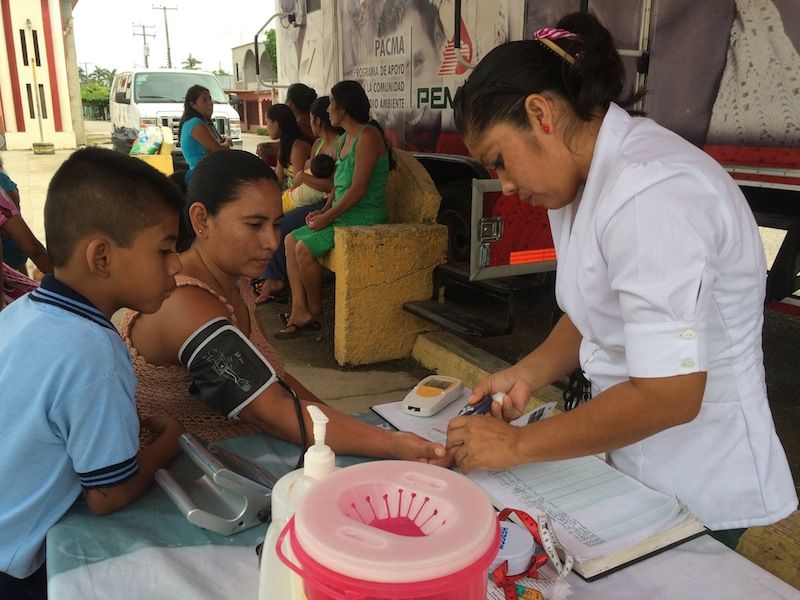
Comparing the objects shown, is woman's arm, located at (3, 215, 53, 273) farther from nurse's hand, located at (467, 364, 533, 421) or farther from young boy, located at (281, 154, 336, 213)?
nurse's hand, located at (467, 364, 533, 421)

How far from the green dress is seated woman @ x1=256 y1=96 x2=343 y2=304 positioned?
0.59m

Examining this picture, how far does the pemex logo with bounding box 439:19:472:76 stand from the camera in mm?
3771

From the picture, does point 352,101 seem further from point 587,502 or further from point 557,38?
point 587,502

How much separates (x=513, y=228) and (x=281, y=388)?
7.07ft

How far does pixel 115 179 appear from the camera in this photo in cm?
121

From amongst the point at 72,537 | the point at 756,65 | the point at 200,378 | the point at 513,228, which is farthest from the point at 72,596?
the point at 513,228

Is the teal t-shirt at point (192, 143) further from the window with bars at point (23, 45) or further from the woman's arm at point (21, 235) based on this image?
the window with bars at point (23, 45)

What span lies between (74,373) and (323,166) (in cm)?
391

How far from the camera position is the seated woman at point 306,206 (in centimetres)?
487

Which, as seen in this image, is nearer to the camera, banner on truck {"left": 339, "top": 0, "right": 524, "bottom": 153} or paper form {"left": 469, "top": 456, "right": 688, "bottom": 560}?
paper form {"left": 469, "top": 456, "right": 688, "bottom": 560}

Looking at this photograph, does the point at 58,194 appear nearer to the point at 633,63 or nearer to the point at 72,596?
the point at 72,596

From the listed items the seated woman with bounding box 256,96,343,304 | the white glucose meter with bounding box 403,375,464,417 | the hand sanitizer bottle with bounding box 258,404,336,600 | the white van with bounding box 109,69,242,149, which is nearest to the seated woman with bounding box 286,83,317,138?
the seated woman with bounding box 256,96,343,304

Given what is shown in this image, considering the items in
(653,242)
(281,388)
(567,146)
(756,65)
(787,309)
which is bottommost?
(787,309)

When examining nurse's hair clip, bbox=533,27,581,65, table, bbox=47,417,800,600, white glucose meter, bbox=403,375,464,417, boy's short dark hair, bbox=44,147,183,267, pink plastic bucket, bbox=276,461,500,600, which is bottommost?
table, bbox=47,417,800,600
